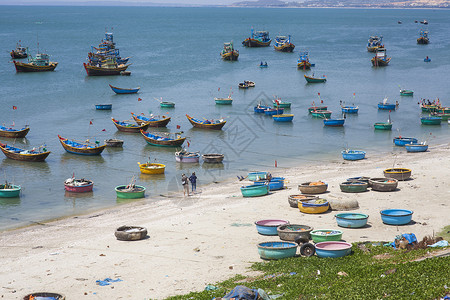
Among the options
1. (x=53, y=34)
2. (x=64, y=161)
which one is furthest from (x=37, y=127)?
(x=53, y=34)

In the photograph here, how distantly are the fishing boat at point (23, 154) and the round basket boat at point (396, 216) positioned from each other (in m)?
26.1

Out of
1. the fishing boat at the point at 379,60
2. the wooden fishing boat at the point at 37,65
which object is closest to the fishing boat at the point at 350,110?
the fishing boat at the point at 379,60

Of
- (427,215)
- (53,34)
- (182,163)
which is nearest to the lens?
(427,215)

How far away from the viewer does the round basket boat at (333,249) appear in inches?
725

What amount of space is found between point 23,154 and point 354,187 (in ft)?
78.9

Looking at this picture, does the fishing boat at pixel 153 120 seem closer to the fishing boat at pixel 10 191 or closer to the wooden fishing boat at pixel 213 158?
the wooden fishing boat at pixel 213 158

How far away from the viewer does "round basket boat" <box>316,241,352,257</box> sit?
1842cm

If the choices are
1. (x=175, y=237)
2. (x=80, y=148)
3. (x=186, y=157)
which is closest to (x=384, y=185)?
(x=175, y=237)

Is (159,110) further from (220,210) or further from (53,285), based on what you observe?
(53,285)

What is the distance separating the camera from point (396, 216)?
22.5m

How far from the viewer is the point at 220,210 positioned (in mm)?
27453

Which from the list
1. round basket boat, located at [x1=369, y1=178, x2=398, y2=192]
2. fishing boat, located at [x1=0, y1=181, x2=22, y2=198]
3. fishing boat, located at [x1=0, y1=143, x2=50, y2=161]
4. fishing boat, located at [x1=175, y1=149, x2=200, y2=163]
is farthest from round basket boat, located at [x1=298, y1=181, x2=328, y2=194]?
fishing boat, located at [x1=0, y1=143, x2=50, y2=161]

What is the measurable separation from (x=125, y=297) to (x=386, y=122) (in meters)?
41.5

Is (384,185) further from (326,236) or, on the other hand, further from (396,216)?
(326,236)
